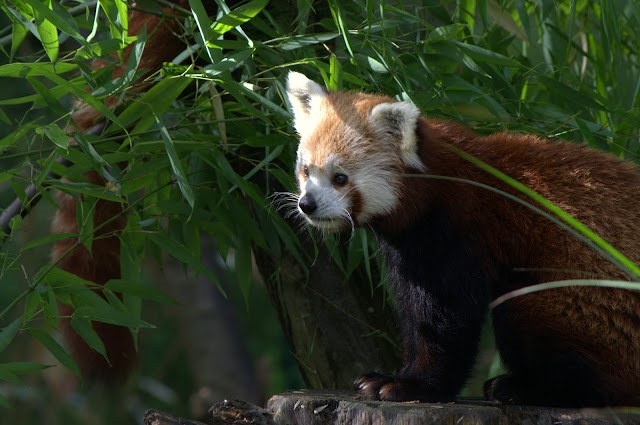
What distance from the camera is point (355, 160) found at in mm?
3074

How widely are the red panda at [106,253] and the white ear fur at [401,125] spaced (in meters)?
1.35

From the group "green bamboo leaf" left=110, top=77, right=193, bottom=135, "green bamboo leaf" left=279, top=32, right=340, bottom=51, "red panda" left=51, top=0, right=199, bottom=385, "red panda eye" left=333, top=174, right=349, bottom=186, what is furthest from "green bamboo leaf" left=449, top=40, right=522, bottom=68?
"red panda" left=51, top=0, right=199, bottom=385

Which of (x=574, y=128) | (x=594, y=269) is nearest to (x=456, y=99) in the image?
(x=574, y=128)

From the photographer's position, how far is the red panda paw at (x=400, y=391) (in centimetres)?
286

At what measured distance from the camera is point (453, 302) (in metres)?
2.86

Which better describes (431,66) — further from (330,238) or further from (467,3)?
(330,238)

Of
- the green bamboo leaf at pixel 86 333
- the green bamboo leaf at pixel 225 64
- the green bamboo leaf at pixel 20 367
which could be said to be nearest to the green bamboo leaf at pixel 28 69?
the green bamboo leaf at pixel 225 64

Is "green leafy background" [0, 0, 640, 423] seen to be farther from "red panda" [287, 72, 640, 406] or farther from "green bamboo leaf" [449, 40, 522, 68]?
"red panda" [287, 72, 640, 406]

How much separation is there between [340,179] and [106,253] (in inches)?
60.3

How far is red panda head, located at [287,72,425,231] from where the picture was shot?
2.98 meters

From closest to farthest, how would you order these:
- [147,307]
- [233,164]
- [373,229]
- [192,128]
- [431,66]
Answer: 1. [373,229]
2. [431,66]
3. [192,128]
4. [233,164]
5. [147,307]

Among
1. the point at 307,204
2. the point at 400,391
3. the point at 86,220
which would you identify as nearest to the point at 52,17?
the point at 86,220

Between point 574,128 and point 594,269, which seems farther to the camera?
point 574,128

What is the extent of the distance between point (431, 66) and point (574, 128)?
67 cm
